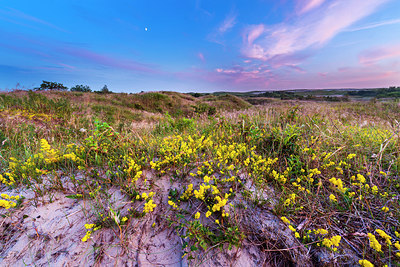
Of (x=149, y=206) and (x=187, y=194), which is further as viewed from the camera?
(x=187, y=194)

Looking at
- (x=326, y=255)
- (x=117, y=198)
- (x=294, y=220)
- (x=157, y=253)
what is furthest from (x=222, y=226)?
(x=117, y=198)

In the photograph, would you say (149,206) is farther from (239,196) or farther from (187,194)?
→ (239,196)

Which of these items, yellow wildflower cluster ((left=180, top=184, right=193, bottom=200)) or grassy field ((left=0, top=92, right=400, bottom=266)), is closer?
grassy field ((left=0, top=92, right=400, bottom=266))

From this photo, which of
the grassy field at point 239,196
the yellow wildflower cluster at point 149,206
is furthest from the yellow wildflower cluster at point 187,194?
the yellow wildflower cluster at point 149,206

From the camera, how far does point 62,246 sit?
1.75m

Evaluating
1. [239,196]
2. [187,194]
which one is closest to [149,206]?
[187,194]

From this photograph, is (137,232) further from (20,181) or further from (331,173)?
(331,173)

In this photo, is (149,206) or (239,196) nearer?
(149,206)

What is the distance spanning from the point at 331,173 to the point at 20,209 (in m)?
4.45

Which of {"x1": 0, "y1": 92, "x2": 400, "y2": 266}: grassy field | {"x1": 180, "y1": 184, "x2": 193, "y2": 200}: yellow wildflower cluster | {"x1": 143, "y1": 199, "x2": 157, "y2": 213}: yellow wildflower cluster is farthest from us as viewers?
{"x1": 180, "y1": 184, "x2": 193, "y2": 200}: yellow wildflower cluster

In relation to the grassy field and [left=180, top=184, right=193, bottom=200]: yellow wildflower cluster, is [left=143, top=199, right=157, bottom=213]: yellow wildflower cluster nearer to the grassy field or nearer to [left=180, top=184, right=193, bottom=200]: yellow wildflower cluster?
the grassy field

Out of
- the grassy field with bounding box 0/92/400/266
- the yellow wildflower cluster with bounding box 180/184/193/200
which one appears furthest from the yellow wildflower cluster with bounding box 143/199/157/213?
the yellow wildflower cluster with bounding box 180/184/193/200

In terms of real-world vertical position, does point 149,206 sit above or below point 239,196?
above

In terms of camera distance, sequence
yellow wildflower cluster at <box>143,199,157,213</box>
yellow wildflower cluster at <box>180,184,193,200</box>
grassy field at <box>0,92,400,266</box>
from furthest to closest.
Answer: yellow wildflower cluster at <box>180,184,193,200</box>, yellow wildflower cluster at <box>143,199,157,213</box>, grassy field at <box>0,92,400,266</box>
